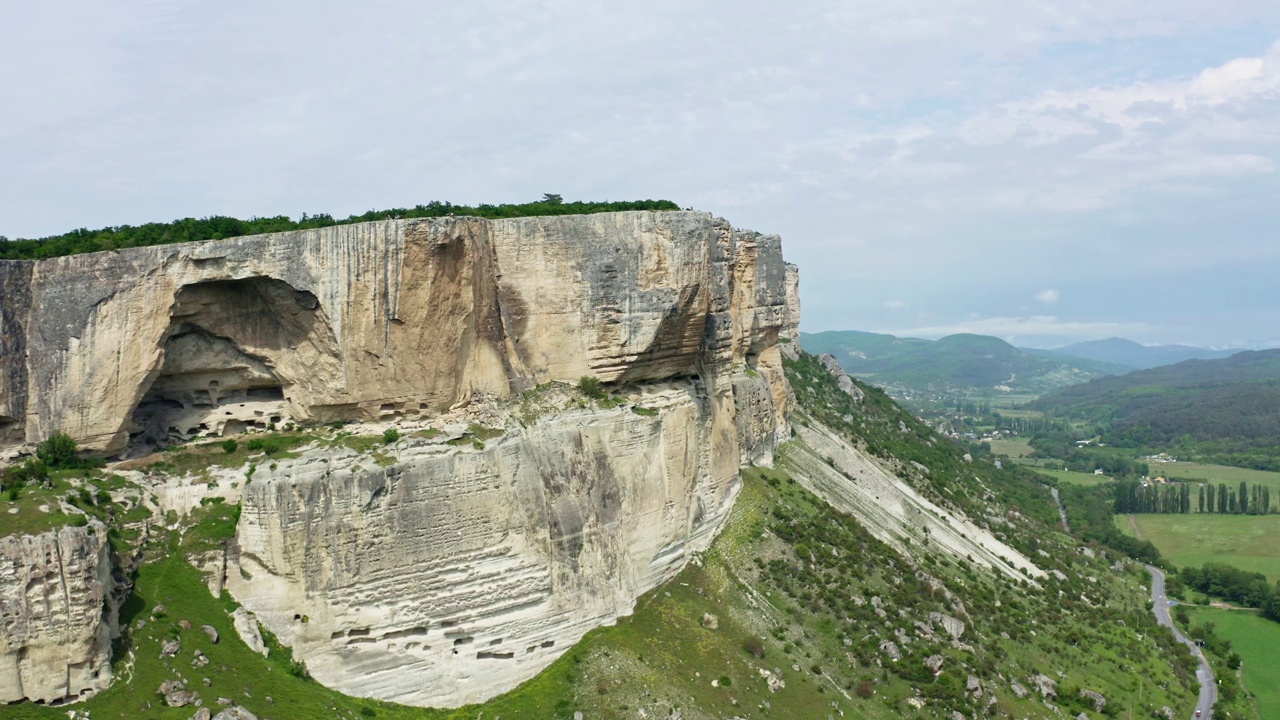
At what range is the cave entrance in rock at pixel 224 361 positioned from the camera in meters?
31.4

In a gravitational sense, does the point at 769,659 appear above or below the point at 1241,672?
above

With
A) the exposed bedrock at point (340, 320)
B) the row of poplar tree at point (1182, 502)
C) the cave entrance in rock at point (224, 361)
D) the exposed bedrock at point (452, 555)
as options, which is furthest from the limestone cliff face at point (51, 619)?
the row of poplar tree at point (1182, 502)

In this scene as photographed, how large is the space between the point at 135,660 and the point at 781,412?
41.8m

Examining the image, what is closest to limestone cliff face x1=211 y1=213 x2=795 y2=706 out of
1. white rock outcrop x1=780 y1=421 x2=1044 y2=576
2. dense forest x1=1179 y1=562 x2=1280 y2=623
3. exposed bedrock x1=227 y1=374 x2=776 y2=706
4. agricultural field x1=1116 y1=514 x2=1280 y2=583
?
exposed bedrock x1=227 y1=374 x2=776 y2=706

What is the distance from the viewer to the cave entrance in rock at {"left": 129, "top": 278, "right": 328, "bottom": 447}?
31.4 metres

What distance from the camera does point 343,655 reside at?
29203mm

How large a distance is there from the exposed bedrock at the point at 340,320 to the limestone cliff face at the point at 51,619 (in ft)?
19.7

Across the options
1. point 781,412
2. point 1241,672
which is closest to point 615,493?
point 781,412

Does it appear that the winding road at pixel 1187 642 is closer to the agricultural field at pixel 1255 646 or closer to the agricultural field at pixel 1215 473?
the agricultural field at pixel 1255 646

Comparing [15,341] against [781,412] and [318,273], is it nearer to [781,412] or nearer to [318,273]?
[318,273]

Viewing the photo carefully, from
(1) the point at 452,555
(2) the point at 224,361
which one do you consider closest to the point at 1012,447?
(1) the point at 452,555

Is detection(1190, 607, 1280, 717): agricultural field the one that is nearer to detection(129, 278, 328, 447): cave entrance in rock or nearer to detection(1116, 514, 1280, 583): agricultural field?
detection(1116, 514, 1280, 583): agricultural field

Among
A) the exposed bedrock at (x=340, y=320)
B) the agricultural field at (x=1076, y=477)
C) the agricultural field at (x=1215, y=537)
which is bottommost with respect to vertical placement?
the agricultural field at (x=1076, y=477)

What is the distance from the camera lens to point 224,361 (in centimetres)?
3269
